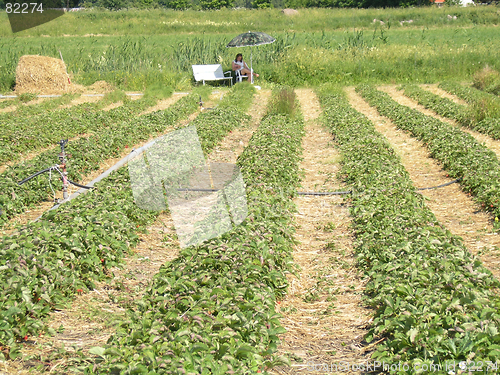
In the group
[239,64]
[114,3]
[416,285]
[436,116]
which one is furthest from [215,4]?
[416,285]

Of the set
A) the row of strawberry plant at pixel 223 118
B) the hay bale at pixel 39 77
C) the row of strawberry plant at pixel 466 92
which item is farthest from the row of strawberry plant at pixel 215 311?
the hay bale at pixel 39 77

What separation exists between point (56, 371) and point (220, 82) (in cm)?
1556

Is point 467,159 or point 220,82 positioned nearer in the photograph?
point 467,159

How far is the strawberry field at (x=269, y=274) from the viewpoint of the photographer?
2760mm

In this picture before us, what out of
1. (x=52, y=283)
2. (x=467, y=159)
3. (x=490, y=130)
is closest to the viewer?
(x=52, y=283)

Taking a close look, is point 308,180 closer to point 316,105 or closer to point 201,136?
point 201,136

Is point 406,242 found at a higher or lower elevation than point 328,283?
higher

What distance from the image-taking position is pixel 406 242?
4047 mm

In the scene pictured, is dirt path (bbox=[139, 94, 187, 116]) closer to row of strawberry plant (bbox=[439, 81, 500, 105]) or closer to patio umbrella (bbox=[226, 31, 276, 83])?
patio umbrella (bbox=[226, 31, 276, 83])

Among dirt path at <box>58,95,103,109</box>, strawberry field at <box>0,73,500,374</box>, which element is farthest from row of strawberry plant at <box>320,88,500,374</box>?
dirt path at <box>58,95,103,109</box>

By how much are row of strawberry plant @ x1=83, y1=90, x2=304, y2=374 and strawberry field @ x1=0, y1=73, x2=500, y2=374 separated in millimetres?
12

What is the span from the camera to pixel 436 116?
1188 cm

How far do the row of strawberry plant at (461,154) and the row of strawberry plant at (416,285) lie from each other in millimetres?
1004

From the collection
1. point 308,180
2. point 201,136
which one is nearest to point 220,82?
point 201,136
